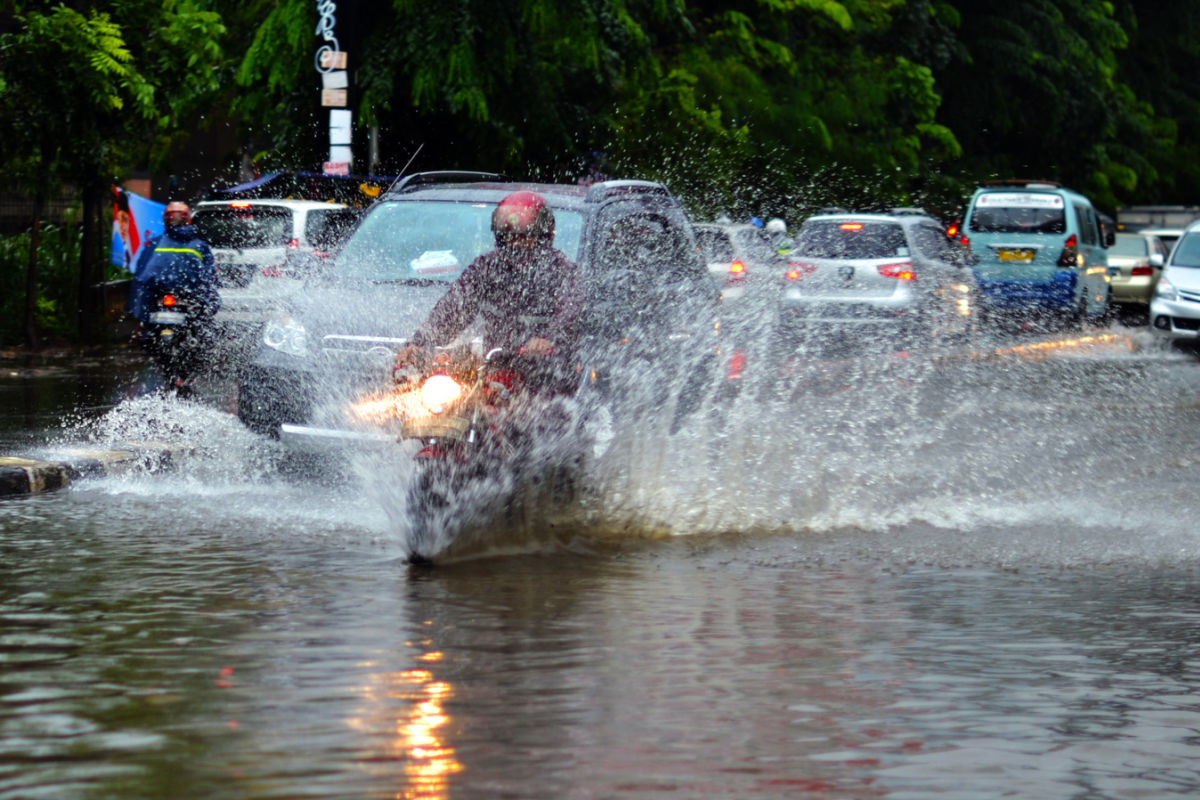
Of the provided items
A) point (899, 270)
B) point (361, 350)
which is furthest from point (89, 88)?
point (361, 350)

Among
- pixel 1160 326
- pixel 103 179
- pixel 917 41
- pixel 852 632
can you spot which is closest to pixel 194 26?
pixel 103 179

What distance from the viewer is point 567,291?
326 inches

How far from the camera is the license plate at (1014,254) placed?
2706 cm

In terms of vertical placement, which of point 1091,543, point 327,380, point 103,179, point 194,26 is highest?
point 194,26

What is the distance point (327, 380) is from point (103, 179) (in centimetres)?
1208

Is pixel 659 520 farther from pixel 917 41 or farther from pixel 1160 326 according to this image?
pixel 917 41

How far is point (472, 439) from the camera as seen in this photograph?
777cm

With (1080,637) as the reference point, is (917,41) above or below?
above

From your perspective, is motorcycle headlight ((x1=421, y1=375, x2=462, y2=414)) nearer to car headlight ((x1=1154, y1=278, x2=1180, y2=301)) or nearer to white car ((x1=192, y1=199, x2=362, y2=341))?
white car ((x1=192, y1=199, x2=362, y2=341))

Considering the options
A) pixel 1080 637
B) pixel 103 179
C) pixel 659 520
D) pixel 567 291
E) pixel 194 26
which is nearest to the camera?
pixel 1080 637

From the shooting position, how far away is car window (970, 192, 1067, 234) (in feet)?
89.7

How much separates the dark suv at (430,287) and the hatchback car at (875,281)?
11082 millimetres

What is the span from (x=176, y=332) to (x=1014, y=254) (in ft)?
46.3

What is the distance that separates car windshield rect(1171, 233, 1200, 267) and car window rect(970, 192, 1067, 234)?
3165 millimetres
